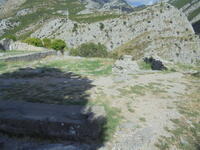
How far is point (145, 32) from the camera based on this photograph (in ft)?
213

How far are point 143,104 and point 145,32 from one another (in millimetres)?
58618

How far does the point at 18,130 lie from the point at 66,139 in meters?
1.41

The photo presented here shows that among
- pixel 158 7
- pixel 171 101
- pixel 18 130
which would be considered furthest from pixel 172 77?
pixel 158 7

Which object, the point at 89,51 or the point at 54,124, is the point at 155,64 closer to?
the point at 54,124

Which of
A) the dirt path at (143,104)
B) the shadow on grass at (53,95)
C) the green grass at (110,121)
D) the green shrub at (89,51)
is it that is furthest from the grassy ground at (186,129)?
the green shrub at (89,51)

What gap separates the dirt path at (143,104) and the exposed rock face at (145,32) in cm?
4118

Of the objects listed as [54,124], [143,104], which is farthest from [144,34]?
[54,124]

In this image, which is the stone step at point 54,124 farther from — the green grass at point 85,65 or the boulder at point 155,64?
the boulder at point 155,64

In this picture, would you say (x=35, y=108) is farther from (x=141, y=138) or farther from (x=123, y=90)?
(x=123, y=90)

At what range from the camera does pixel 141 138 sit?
6363mm

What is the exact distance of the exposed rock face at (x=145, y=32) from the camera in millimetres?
53691

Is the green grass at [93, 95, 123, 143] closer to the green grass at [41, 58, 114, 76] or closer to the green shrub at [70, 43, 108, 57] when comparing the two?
the green grass at [41, 58, 114, 76]

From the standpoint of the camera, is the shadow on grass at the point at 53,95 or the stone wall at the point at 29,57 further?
the stone wall at the point at 29,57

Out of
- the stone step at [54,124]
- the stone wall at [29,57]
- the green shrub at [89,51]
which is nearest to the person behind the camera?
the stone step at [54,124]
